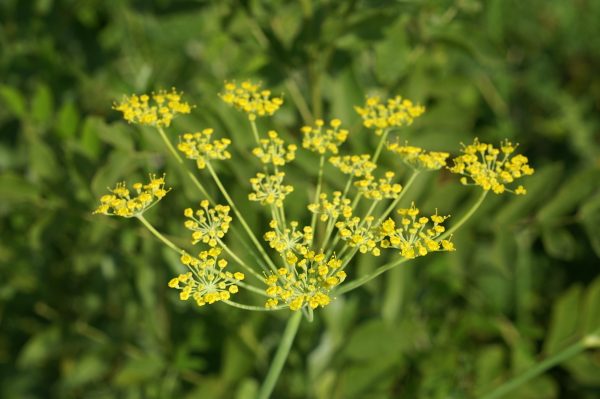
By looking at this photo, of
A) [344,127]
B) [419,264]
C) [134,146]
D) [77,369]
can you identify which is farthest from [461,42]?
[77,369]

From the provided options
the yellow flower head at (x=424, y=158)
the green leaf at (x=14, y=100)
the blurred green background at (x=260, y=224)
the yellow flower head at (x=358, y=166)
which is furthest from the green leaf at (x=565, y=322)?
the green leaf at (x=14, y=100)

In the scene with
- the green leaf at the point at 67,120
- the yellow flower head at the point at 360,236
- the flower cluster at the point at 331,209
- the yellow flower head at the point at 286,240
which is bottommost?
the yellow flower head at the point at 286,240

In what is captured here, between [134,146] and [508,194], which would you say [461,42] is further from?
[134,146]

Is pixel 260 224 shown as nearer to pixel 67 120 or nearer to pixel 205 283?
pixel 205 283

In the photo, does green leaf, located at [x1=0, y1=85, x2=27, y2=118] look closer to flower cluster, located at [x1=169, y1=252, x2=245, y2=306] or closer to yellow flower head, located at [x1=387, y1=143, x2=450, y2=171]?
flower cluster, located at [x1=169, y1=252, x2=245, y2=306]

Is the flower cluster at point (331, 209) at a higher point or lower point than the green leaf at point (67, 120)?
lower

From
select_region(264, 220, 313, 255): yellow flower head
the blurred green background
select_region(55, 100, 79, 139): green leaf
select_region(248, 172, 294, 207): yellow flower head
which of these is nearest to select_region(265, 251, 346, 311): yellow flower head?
select_region(264, 220, 313, 255): yellow flower head

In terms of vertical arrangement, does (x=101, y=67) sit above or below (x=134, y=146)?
above

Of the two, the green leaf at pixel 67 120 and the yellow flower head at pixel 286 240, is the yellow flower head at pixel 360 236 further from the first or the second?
the green leaf at pixel 67 120

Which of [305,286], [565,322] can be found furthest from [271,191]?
[565,322]
